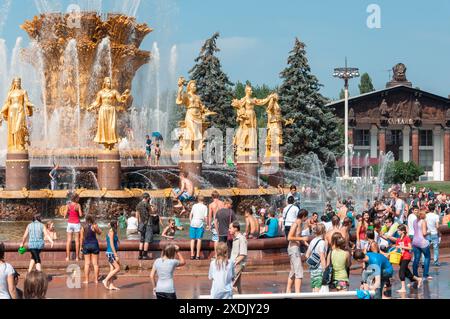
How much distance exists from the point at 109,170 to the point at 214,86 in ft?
131

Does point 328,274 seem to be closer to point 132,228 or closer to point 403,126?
point 132,228

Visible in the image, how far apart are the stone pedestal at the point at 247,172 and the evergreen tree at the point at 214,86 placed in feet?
109

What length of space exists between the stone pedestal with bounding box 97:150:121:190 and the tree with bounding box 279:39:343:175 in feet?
117

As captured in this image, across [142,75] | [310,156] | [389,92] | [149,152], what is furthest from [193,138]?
[389,92]

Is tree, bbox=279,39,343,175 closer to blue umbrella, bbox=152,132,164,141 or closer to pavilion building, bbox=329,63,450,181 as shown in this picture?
pavilion building, bbox=329,63,450,181

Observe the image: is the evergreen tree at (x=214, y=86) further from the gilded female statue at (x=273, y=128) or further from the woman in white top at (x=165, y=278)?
the woman in white top at (x=165, y=278)

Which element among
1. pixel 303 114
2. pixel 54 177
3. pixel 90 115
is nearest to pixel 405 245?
pixel 54 177

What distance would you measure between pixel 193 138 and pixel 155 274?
15.4m

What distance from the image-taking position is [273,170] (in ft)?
102

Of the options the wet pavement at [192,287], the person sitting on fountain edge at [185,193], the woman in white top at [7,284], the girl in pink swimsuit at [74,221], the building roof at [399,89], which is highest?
the building roof at [399,89]

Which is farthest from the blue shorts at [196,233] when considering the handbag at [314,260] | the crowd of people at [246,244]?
the handbag at [314,260]

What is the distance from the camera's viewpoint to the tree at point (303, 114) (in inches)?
2325

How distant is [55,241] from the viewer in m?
16.1

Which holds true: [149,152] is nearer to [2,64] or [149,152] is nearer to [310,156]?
[2,64]
